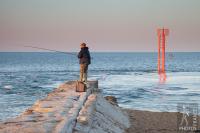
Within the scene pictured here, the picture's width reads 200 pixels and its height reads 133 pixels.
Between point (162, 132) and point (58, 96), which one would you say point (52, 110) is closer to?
point (58, 96)

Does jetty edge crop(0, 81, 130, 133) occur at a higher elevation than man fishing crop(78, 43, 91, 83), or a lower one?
lower

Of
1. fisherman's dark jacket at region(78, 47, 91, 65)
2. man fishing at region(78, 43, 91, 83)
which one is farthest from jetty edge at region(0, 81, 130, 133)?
fisherman's dark jacket at region(78, 47, 91, 65)

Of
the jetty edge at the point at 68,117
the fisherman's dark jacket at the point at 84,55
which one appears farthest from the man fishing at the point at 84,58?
the jetty edge at the point at 68,117

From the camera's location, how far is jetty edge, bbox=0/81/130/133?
10.3 meters

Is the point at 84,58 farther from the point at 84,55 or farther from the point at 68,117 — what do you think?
Result: the point at 68,117

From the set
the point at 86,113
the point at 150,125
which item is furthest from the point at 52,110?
the point at 150,125

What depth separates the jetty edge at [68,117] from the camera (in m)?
10.3

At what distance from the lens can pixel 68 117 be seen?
11.6 metres

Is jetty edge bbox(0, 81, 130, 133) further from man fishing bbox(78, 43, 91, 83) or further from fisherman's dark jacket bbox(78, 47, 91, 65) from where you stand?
fisherman's dark jacket bbox(78, 47, 91, 65)

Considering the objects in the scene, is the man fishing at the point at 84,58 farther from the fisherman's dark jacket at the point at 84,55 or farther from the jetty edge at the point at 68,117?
the jetty edge at the point at 68,117

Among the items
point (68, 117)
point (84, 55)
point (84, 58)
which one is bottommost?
point (68, 117)

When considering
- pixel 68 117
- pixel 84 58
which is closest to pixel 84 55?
pixel 84 58

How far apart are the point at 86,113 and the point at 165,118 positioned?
22.9 feet

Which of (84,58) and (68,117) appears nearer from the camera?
(68,117)
